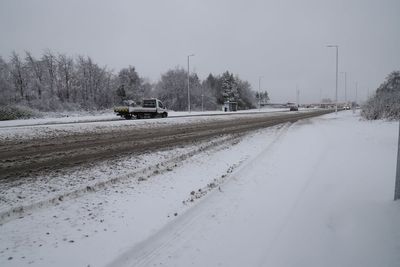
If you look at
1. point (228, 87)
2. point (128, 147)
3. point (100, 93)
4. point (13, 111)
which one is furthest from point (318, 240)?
point (228, 87)

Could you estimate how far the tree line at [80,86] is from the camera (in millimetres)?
A: 53725

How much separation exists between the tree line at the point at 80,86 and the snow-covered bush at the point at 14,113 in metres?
14.2

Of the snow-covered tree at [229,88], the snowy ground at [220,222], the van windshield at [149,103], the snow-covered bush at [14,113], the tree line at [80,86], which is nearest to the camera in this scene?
the snowy ground at [220,222]

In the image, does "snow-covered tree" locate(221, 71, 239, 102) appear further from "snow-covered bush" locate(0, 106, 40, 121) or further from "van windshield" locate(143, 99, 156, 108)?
"snow-covered bush" locate(0, 106, 40, 121)

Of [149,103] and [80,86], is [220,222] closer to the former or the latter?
A: [149,103]

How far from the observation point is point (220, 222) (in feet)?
13.9

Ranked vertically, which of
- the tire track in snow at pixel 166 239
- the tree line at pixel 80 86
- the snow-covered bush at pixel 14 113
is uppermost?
the tree line at pixel 80 86

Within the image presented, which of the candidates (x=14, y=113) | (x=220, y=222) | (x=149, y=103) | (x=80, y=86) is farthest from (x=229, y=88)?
(x=220, y=222)

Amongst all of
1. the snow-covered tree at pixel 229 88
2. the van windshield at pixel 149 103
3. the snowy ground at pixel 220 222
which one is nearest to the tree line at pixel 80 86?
the snow-covered tree at pixel 229 88

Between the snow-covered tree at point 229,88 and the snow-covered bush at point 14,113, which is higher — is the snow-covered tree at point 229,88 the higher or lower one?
the higher one

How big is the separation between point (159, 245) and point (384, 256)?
2822 mm

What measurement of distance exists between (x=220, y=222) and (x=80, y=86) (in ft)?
240

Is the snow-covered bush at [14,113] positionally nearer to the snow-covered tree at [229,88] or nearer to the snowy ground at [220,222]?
the snowy ground at [220,222]

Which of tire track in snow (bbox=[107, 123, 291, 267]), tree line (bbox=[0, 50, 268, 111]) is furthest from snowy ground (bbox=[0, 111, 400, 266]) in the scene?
tree line (bbox=[0, 50, 268, 111])
